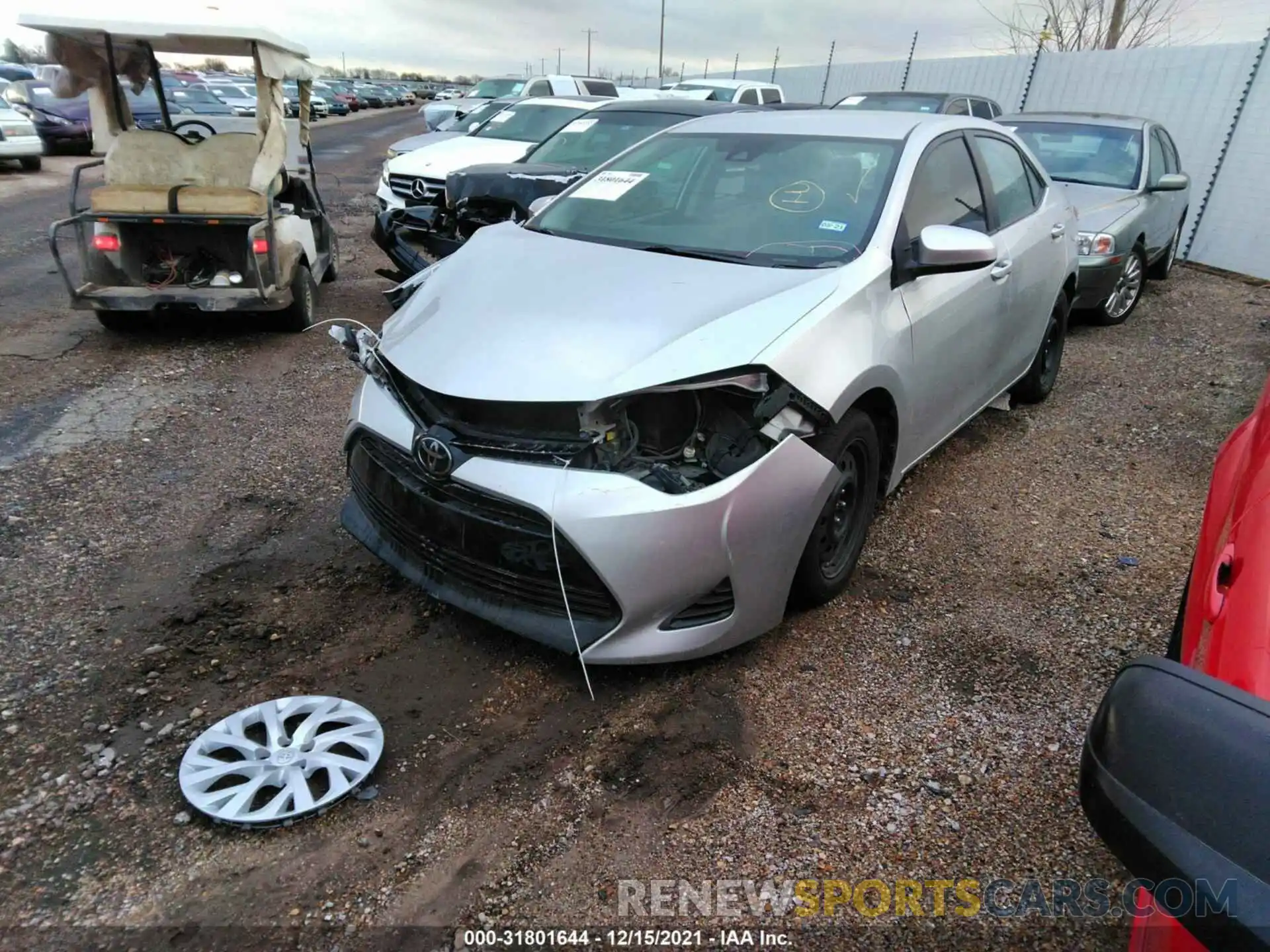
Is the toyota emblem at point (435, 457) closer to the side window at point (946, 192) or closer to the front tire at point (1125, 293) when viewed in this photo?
the side window at point (946, 192)

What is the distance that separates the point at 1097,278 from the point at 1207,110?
574 centimetres

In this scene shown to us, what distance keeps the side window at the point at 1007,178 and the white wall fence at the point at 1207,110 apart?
7.43m

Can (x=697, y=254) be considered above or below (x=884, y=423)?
above

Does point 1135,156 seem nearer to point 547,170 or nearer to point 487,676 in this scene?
point 547,170

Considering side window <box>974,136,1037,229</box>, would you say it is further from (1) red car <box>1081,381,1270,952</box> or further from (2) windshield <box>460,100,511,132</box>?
(2) windshield <box>460,100,511,132</box>

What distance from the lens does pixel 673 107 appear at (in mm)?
7645

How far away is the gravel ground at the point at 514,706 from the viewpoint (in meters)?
2.04

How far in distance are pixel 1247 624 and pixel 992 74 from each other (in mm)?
16517

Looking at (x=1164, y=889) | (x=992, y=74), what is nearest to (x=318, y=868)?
(x=1164, y=889)

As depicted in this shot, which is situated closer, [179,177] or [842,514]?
[842,514]

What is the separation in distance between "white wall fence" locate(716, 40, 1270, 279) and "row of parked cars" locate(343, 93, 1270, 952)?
8.37 meters

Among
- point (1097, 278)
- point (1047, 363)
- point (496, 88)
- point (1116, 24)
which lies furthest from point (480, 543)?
point (1116, 24)

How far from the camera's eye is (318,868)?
2.08 m

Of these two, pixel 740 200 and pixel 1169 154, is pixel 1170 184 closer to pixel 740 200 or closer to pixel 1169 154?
pixel 1169 154
